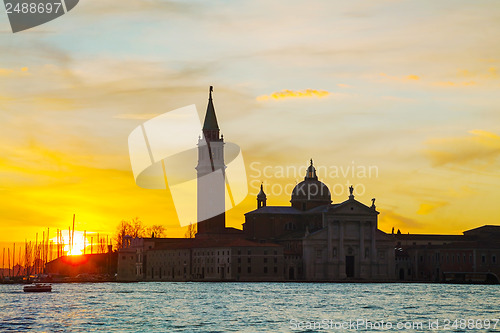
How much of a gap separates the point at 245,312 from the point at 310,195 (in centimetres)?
7241

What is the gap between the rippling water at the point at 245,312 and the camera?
48.0 meters

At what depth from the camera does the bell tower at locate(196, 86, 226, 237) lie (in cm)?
12538

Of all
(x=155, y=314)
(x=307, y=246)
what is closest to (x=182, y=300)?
(x=155, y=314)

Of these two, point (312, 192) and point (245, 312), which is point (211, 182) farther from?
point (245, 312)

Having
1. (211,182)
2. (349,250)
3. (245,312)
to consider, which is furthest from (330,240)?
(245,312)

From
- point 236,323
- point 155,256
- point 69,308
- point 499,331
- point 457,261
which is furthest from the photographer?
point 155,256

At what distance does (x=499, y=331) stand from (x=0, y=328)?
74.1 feet

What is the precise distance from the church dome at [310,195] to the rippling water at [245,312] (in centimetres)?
5086

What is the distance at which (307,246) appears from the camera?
11869 centimetres

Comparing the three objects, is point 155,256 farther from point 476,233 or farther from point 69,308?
point 69,308

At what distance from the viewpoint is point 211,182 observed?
125m

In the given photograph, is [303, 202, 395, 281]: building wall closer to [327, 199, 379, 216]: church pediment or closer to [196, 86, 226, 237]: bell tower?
[327, 199, 379, 216]: church pediment

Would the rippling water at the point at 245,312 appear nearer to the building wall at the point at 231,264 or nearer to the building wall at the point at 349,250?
the building wall at the point at 231,264

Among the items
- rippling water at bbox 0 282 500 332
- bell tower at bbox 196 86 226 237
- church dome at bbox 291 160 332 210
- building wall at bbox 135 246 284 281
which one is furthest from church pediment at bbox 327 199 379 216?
rippling water at bbox 0 282 500 332
